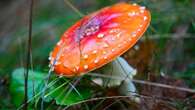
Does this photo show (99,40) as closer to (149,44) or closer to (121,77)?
(121,77)

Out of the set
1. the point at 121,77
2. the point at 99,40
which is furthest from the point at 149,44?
the point at 99,40

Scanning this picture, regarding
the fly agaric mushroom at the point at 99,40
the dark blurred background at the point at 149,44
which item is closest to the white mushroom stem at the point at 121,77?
the dark blurred background at the point at 149,44

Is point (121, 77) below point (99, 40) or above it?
below

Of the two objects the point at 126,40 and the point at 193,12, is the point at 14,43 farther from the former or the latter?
the point at 126,40

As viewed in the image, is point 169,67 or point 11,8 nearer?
point 169,67

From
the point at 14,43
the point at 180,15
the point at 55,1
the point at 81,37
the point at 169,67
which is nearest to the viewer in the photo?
the point at 81,37

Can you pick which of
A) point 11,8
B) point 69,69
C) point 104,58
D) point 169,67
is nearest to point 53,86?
point 69,69

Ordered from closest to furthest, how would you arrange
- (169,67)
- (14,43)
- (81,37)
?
1. (81,37)
2. (169,67)
3. (14,43)

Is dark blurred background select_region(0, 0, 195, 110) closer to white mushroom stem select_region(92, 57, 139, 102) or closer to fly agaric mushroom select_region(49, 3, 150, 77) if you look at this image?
white mushroom stem select_region(92, 57, 139, 102)
